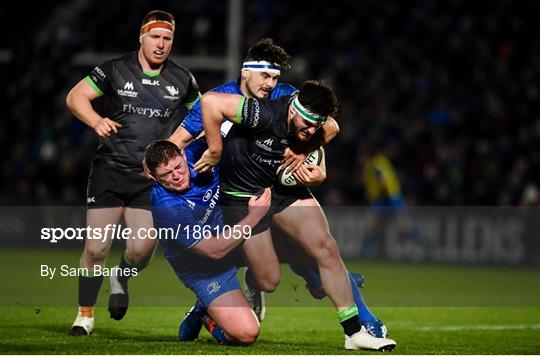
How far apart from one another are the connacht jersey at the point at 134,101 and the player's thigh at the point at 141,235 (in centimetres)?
37

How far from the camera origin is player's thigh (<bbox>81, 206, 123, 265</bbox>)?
8852 mm

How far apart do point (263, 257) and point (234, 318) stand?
1.62 ft

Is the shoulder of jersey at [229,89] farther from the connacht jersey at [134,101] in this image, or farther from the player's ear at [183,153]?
the connacht jersey at [134,101]

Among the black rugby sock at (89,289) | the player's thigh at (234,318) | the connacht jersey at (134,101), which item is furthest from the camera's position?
the connacht jersey at (134,101)

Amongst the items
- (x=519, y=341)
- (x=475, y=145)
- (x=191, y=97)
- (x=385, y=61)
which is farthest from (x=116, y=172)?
(x=385, y=61)

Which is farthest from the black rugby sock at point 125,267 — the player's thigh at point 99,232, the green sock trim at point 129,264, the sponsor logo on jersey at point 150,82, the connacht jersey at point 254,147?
the sponsor logo on jersey at point 150,82

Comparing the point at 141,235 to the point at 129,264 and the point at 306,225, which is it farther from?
the point at 306,225

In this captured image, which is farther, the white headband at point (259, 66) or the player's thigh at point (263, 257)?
the white headband at point (259, 66)

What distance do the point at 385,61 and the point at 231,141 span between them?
46.9ft

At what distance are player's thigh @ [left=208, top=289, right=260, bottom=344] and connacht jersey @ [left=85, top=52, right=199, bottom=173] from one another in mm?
1526

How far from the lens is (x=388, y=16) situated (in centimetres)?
2323

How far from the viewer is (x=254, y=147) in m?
8.23

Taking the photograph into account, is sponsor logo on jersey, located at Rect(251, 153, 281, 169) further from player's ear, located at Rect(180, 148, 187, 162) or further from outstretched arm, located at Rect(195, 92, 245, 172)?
player's ear, located at Rect(180, 148, 187, 162)

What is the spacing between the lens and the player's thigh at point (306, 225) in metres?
8.12
